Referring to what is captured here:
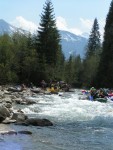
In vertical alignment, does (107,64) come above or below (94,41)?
below

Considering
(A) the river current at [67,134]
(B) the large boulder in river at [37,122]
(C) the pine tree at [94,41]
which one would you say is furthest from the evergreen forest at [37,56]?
(B) the large boulder in river at [37,122]

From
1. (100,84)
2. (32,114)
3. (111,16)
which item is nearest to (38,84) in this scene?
(100,84)

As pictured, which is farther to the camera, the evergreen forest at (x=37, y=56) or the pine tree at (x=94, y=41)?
the pine tree at (x=94, y=41)

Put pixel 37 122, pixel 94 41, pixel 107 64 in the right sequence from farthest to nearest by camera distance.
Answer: pixel 94 41, pixel 107 64, pixel 37 122

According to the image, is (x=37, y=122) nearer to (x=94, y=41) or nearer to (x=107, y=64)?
(x=107, y=64)

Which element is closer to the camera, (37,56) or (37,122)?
(37,122)

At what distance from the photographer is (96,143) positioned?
50.5ft

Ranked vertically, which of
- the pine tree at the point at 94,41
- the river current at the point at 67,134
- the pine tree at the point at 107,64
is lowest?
the river current at the point at 67,134

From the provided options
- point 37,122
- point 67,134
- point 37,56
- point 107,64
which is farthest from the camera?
point 107,64

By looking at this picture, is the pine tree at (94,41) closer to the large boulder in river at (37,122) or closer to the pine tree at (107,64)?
Result: the pine tree at (107,64)

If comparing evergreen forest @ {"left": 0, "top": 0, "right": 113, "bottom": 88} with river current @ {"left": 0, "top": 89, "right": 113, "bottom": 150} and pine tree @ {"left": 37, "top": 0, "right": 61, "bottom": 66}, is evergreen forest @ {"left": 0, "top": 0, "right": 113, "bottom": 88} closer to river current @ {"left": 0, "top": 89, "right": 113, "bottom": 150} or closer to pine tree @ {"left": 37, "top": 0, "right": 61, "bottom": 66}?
pine tree @ {"left": 37, "top": 0, "right": 61, "bottom": 66}

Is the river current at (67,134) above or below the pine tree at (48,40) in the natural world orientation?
below

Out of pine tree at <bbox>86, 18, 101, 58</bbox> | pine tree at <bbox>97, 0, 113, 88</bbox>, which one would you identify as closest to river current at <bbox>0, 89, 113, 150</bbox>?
pine tree at <bbox>97, 0, 113, 88</bbox>

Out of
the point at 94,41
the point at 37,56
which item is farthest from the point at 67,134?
the point at 94,41
